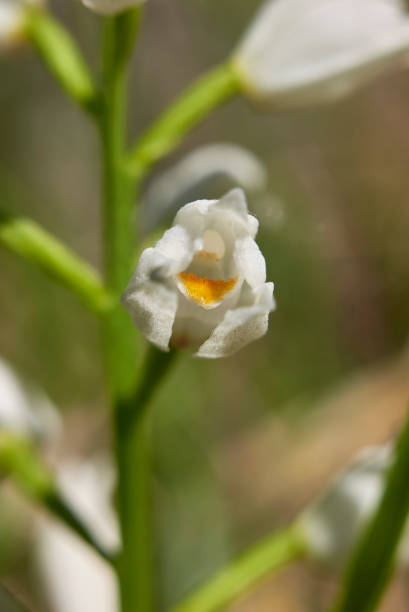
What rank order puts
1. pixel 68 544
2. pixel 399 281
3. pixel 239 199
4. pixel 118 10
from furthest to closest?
pixel 399 281 < pixel 68 544 < pixel 118 10 < pixel 239 199

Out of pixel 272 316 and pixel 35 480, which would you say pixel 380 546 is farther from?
pixel 272 316

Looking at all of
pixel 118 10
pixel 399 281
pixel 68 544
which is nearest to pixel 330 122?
pixel 399 281

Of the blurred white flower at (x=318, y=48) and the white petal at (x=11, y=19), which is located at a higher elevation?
the white petal at (x=11, y=19)

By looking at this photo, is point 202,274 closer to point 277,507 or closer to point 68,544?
point 68,544

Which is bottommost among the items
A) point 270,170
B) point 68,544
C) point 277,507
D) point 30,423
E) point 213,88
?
point 277,507

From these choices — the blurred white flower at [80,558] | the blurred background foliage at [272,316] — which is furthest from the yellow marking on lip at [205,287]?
the blurred background foliage at [272,316]

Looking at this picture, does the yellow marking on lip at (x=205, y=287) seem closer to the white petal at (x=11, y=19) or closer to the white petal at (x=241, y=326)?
the white petal at (x=241, y=326)

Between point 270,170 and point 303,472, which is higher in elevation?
point 270,170
